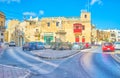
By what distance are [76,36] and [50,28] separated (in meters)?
7.98

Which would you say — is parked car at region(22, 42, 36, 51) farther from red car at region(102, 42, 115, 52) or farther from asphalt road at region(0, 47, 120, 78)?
asphalt road at region(0, 47, 120, 78)

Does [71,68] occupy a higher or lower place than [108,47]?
lower

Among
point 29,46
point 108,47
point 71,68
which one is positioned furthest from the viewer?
point 29,46

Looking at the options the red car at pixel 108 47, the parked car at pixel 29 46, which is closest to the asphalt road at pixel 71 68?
the red car at pixel 108 47

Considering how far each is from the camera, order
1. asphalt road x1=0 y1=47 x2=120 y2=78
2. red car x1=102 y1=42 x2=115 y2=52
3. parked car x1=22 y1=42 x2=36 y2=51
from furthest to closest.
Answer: parked car x1=22 y1=42 x2=36 y2=51
red car x1=102 y1=42 x2=115 y2=52
asphalt road x1=0 y1=47 x2=120 y2=78

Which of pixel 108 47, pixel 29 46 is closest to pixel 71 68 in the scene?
pixel 108 47

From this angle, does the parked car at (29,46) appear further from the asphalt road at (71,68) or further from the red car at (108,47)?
the asphalt road at (71,68)

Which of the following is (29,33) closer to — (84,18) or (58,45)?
(84,18)

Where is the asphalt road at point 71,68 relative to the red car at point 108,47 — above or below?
below

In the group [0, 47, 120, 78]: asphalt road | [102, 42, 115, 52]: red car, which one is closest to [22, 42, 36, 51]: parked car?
[102, 42, 115, 52]: red car

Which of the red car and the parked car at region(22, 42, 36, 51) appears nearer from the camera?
the red car

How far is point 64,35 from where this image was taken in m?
82.8

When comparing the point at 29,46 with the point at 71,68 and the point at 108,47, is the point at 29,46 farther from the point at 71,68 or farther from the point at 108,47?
the point at 71,68

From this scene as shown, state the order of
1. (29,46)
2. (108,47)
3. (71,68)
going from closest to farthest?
1. (71,68)
2. (108,47)
3. (29,46)
